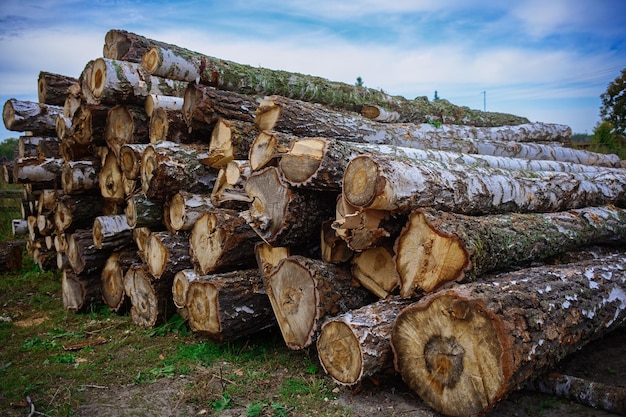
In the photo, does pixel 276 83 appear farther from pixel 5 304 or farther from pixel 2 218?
pixel 2 218

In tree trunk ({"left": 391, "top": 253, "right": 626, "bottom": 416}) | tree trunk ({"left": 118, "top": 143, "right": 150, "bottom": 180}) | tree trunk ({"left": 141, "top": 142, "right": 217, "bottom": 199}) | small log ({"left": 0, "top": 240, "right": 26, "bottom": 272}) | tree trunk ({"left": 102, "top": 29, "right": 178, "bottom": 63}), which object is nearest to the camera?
tree trunk ({"left": 391, "top": 253, "right": 626, "bottom": 416})

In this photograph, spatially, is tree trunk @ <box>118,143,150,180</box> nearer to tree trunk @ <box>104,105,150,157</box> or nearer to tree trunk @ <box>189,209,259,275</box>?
tree trunk @ <box>104,105,150,157</box>

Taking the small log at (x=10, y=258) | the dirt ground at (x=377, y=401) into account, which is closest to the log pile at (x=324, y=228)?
the dirt ground at (x=377, y=401)

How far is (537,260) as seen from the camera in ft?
13.2

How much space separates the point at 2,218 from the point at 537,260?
11372mm

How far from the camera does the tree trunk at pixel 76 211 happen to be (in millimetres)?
6035

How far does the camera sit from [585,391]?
3018mm

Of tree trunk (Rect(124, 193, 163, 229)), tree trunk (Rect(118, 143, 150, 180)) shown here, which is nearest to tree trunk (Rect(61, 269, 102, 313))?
tree trunk (Rect(124, 193, 163, 229))

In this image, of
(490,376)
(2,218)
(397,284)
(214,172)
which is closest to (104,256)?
(214,172)

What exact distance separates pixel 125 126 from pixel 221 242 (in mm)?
2280

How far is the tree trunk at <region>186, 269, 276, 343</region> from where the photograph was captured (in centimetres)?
389

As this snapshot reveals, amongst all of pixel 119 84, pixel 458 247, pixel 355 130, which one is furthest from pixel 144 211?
pixel 458 247

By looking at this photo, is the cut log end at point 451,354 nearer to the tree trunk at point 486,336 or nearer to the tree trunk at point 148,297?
the tree trunk at point 486,336

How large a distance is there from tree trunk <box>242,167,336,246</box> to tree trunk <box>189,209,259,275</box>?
15.7 inches
